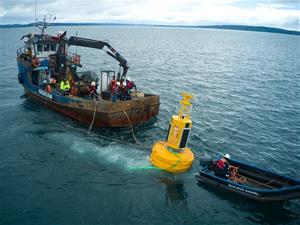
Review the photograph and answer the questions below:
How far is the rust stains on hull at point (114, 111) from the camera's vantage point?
66.7ft

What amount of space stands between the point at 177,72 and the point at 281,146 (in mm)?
29981

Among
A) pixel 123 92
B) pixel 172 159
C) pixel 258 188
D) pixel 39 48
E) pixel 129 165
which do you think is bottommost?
pixel 129 165

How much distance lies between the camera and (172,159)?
1516 centimetres

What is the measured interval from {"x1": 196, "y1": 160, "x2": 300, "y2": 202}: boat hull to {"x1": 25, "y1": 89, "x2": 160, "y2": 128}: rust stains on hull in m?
7.41

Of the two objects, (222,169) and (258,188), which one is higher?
(222,169)

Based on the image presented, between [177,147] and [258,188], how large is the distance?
4339 mm

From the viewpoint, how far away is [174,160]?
15.1m

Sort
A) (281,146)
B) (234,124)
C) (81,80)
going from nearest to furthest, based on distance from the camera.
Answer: (281,146) → (234,124) → (81,80)

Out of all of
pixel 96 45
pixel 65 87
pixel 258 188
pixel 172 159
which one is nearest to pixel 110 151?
pixel 172 159

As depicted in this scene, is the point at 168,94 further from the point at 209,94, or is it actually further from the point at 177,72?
the point at 177,72

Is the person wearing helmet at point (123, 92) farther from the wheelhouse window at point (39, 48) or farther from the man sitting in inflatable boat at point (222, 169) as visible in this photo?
the wheelhouse window at point (39, 48)

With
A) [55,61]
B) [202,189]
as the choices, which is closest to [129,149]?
[202,189]

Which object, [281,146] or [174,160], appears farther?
[281,146]

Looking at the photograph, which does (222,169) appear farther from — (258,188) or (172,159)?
(172,159)
